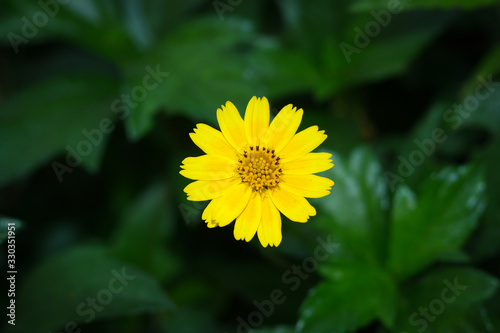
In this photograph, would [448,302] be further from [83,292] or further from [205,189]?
[83,292]

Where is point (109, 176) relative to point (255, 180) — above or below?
above

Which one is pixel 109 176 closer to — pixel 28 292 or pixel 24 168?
pixel 24 168

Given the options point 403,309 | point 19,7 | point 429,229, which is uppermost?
point 19,7

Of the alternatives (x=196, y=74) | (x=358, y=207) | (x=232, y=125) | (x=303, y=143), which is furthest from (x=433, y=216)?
(x=196, y=74)

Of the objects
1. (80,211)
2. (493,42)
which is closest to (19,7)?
(80,211)

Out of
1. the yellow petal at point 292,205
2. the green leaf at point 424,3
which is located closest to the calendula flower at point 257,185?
the yellow petal at point 292,205

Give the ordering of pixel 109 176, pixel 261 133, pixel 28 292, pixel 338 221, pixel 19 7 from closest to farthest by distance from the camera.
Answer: pixel 261 133 → pixel 338 221 → pixel 28 292 → pixel 19 7 → pixel 109 176

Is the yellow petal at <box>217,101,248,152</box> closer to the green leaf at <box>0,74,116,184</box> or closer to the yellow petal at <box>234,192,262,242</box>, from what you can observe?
the yellow petal at <box>234,192,262,242</box>
